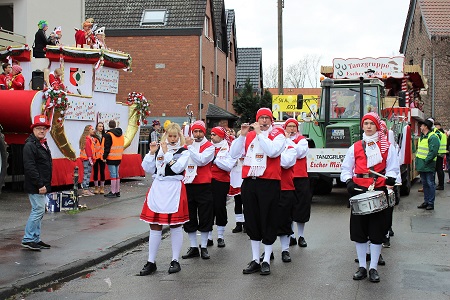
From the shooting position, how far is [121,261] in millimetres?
9477

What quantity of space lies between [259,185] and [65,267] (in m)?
2.63

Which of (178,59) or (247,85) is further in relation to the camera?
(247,85)

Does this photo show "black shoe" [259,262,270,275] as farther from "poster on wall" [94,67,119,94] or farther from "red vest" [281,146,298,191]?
"poster on wall" [94,67,119,94]

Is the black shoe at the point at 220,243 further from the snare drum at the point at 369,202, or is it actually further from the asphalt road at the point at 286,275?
the snare drum at the point at 369,202

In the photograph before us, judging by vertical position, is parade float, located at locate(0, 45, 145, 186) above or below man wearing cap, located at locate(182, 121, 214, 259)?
above

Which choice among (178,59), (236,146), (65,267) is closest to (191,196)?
(236,146)

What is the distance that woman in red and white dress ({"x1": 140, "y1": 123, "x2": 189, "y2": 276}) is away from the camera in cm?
835

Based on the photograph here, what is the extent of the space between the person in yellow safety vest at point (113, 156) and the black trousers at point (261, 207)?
860 cm

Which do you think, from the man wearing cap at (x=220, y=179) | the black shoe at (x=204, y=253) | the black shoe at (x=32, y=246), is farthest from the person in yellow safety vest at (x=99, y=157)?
the black shoe at (x=204, y=253)

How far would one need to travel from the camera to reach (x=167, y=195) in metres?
8.37

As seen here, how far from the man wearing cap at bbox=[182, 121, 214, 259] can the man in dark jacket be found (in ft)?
6.66

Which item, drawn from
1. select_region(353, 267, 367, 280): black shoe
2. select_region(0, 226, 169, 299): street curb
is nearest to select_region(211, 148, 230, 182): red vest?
select_region(0, 226, 169, 299): street curb

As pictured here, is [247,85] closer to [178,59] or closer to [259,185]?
[178,59]

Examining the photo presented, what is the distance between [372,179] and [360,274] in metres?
1.13
